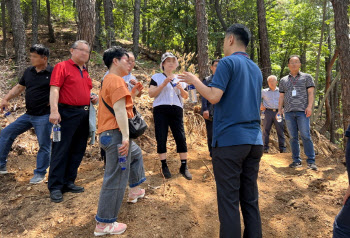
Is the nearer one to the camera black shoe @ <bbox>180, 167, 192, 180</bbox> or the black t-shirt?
the black t-shirt

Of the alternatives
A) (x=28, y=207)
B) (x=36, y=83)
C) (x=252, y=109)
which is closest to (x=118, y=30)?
(x=36, y=83)

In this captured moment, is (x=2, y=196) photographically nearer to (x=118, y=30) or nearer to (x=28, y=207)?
(x=28, y=207)

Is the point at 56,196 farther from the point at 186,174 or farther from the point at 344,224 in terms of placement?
the point at 344,224

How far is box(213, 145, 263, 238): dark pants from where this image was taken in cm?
235

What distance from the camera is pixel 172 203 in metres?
3.71

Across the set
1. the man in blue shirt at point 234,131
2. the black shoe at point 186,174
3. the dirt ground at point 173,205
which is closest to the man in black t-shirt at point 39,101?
the dirt ground at point 173,205

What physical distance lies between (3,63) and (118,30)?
711 centimetres

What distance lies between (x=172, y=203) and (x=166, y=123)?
130 cm

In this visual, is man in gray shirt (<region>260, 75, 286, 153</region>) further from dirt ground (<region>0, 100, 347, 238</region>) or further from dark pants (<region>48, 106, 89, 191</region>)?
dark pants (<region>48, 106, 89, 191</region>)

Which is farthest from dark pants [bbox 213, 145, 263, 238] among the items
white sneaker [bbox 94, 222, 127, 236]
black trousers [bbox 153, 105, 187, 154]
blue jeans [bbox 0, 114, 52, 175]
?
blue jeans [bbox 0, 114, 52, 175]

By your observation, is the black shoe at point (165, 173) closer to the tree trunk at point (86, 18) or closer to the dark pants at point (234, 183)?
the dark pants at point (234, 183)

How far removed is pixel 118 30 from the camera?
54.6 feet

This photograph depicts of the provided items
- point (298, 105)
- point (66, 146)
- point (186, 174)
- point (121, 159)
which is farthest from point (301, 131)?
point (66, 146)

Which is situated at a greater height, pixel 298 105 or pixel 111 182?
pixel 298 105
